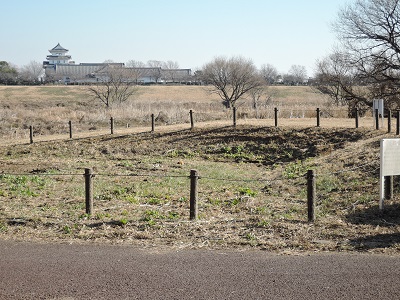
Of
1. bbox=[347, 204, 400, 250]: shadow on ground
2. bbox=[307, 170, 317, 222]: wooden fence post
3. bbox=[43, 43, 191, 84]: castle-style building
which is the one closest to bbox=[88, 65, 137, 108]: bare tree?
bbox=[43, 43, 191, 84]: castle-style building

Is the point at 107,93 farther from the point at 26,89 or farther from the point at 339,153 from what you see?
the point at 339,153

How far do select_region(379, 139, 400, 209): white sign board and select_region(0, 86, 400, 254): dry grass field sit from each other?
2.84 feet

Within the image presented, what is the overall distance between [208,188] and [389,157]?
22.0 feet

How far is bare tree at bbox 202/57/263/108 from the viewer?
6094 centimetres

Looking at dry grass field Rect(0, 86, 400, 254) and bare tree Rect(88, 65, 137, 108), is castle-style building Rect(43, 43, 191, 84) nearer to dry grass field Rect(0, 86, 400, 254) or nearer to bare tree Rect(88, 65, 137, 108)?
bare tree Rect(88, 65, 137, 108)

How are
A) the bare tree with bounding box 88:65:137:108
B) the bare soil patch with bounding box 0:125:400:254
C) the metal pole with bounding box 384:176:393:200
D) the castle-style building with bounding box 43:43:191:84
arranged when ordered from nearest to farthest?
the bare soil patch with bounding box 0:125:400:254
the metal pole with bounding box 384:176:393:200
the bare tree with bounding box 88:65:137:108
the castle-style building with bounding box 43:43:191:84

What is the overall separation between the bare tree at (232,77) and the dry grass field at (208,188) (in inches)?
1137

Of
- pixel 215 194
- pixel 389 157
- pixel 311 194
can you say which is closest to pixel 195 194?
pixel 311 194

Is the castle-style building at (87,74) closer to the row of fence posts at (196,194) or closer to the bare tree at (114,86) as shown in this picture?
the bare tree at (114,86)

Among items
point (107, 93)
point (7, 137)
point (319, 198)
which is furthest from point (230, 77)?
point (319, 198)

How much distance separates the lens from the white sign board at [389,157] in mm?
10078

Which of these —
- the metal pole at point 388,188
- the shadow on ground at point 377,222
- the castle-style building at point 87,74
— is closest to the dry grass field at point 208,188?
the shadow on ground at point 377,222

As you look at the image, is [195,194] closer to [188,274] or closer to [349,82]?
[188,274]

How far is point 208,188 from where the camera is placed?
51.8ft
